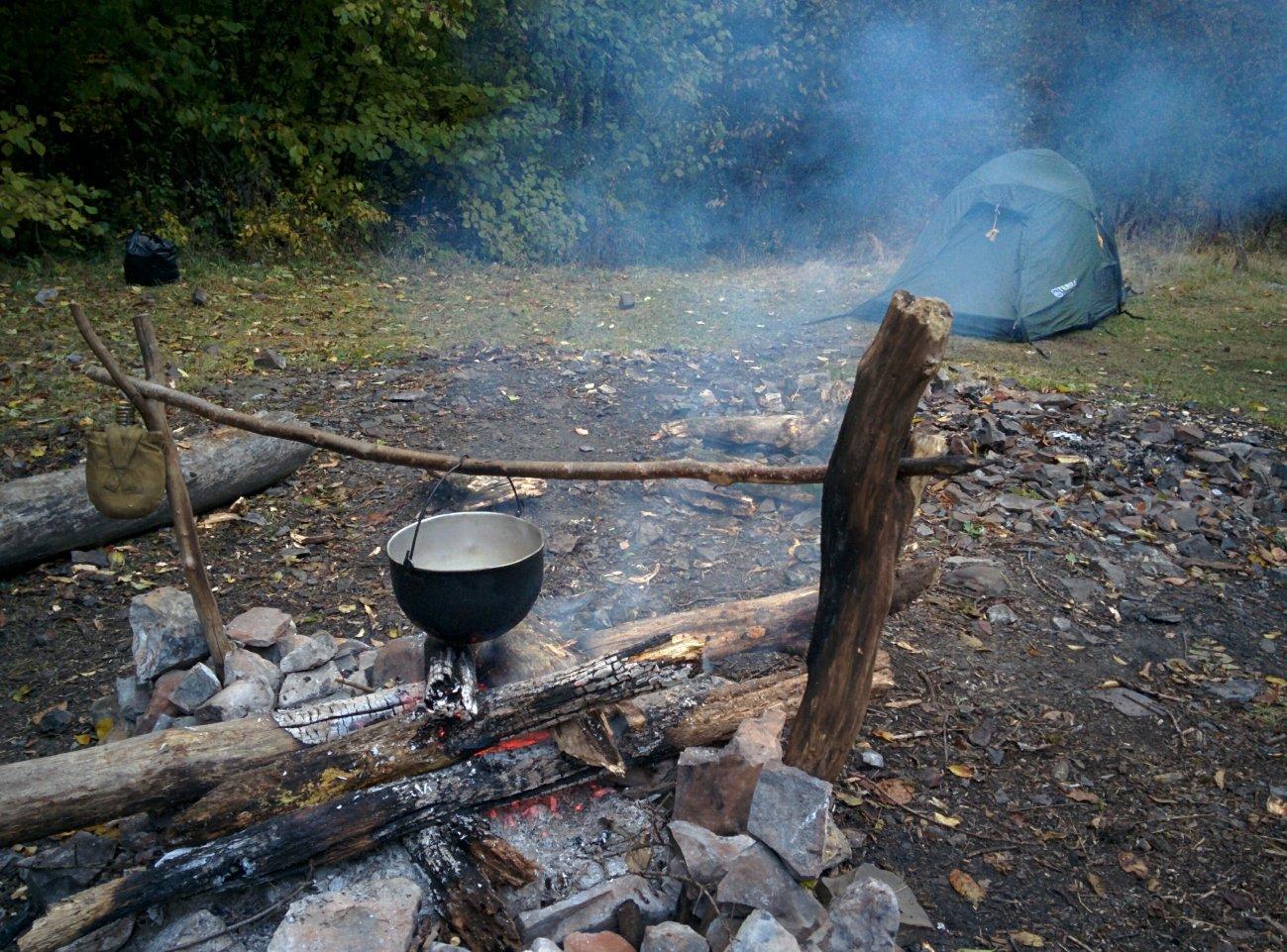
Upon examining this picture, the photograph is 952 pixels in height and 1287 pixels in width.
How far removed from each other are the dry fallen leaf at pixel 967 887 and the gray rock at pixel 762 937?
849mm

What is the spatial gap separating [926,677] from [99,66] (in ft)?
35.1

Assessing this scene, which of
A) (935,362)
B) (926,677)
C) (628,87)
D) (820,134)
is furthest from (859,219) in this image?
(935,362)

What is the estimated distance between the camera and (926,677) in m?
3.81

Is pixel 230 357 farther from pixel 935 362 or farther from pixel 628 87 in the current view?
pixel 628 87

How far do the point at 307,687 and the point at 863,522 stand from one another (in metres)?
2.12

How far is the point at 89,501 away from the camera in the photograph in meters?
4.43

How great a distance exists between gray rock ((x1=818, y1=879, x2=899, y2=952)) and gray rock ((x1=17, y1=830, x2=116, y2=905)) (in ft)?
7.22

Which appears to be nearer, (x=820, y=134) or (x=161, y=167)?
(x=161, y=167)

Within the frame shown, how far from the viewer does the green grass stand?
23.3ft

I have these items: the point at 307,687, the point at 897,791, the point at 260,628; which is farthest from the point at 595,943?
the point at 260,628

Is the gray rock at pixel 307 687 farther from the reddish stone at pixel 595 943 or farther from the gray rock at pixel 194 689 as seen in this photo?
the reddish stone at pixel 595 943

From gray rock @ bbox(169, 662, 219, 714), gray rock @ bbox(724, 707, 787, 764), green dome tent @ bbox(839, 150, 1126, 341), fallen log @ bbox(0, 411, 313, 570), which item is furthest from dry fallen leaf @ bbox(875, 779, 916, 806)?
green dome tent @ bbox(839, 150, 1126, 341)

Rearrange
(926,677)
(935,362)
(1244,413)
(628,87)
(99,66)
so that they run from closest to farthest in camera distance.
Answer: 1. (935,362)
2. (926,677)
3. (1244,413)
4. (99,66)
5. (628,87)

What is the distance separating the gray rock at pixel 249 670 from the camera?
316 centimetres
